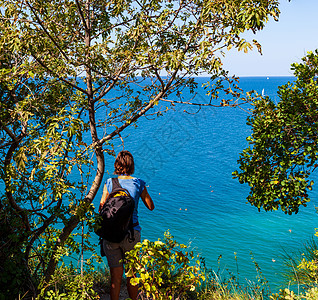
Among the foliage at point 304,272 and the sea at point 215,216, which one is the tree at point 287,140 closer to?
the sea at point 215,216

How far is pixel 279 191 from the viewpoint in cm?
507

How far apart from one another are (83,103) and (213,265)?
8.76 m

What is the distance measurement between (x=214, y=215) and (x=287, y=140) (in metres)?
11.5

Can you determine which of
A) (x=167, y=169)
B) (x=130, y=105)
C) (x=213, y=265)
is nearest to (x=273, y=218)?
(x=213, y=265)

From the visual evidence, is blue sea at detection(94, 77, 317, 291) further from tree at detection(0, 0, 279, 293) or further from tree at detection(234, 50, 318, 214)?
tree at detection(0, 0, 279, 293)

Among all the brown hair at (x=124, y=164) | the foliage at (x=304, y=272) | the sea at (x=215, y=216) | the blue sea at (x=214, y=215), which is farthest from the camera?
the blue sea at (x=214, y=215)

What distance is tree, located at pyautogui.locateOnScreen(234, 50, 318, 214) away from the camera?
16.4 feet

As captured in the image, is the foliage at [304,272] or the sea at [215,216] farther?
the sea at [215,216]

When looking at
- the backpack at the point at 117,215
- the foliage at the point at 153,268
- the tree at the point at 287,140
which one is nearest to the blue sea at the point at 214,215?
the tree at the point at 287,140

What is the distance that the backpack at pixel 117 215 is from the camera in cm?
332

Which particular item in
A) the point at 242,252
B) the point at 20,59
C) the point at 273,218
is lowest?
the point at 20,59

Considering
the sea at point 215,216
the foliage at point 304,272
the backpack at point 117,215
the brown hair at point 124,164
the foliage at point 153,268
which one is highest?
the sea at point 215,216

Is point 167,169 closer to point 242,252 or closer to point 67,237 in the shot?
point 242,252

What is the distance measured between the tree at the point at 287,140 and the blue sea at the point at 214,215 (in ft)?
1.67
